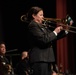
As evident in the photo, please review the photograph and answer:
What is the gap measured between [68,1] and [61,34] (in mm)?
3829

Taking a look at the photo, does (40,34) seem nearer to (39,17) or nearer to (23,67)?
(39,17)

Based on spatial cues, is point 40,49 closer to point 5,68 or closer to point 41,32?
point 41,32

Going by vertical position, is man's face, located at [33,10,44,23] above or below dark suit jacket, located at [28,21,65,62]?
above

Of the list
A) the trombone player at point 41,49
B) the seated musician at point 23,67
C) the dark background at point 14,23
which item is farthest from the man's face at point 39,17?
the dark background at point 14,23

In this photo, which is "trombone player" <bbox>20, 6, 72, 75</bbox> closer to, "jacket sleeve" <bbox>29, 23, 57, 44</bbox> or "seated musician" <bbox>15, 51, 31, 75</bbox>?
"jacket sleeve" <bbox>29, 23, 57, 44</bbox>

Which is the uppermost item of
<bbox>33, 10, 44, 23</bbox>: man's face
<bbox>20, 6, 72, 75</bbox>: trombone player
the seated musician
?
<bbox>33, 10, 44, 23</bbox>: man's face

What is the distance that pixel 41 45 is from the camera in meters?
3.12

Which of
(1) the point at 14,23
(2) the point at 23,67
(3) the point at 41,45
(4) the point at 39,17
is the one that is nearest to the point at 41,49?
(3) the point at 41,45

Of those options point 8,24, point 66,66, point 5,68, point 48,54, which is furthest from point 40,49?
point 8,24

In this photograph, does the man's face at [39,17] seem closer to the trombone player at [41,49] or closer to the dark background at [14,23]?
the trombone player at [41,49]

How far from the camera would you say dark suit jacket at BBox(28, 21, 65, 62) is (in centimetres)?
310

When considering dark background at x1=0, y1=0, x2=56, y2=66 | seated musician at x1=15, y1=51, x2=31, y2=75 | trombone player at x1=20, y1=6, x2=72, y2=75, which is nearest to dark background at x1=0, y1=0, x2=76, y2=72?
dark background at x1=0, y1=0, x2=56, y2=66

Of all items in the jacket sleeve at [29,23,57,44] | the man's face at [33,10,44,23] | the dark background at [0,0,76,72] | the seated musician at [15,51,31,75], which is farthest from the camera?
the dark background at [0,0,76,72]

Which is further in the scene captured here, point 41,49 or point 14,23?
point 14,23
